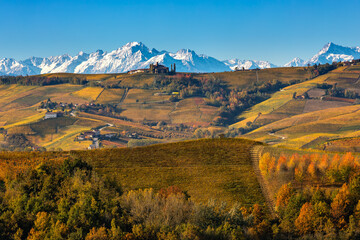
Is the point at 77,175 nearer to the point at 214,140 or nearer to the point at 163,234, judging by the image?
the point at 163,234

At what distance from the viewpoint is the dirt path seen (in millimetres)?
72656

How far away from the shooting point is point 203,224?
58.7 metres

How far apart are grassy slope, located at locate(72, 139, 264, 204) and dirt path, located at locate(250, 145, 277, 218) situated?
40.7 inches

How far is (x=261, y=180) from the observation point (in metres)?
81.9

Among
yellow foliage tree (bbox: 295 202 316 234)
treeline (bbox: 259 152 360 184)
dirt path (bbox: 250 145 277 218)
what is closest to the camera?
yellow foliage tree (bbox: 295 202 316 234)

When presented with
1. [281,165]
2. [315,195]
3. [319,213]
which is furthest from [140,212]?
[281,165]

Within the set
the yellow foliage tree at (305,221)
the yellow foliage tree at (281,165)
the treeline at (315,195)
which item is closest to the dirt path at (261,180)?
the treeline at (315,195)

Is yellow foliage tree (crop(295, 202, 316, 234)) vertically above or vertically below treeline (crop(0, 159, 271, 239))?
below

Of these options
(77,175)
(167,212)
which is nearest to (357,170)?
(167,212)

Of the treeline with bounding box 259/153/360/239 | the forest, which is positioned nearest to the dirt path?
the treeline with bounding box 259/153/360/239

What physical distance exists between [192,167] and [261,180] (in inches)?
592

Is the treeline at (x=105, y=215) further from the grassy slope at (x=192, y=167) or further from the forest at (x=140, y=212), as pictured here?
the grassy slope at (x=192, y=167)

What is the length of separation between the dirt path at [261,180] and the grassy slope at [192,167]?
1033 millimetres

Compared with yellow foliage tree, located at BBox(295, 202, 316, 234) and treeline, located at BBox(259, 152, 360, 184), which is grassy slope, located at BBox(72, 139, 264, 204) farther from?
yellow foliage tree, located at BBox(295, 202, 316, 234)
